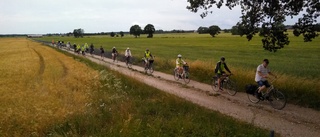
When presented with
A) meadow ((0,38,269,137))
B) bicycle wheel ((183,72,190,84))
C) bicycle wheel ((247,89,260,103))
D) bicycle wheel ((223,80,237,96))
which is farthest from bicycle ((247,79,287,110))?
bicycle wheel ((183,72,190,84))

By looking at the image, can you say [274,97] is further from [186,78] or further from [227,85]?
[186,78]

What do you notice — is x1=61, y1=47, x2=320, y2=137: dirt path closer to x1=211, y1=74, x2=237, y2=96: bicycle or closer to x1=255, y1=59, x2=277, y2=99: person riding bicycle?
x1=211, y1=74, x2=237, y2=96: bicycle

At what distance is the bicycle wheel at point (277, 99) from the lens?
37.0 feet

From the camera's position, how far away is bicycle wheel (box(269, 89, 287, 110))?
37.0ft

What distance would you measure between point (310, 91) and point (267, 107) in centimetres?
240

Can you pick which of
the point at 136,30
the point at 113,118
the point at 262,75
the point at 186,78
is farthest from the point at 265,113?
the point at 136,30

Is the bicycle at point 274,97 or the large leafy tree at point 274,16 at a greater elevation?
the large leafy tree at point 274,16

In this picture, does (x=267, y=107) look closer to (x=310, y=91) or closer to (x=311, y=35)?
(x=310, y=91)

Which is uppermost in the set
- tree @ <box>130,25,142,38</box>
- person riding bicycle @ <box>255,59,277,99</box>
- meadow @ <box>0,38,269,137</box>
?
person riding bicycle @ <box>255,59,277,99</box>

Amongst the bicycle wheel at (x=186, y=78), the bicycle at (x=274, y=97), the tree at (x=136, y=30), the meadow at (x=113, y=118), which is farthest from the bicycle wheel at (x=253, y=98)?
the tree at (x=136, y=30)

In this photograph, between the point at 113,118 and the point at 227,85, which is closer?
the point at 113,118

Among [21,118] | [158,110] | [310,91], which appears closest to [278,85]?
[310,91]

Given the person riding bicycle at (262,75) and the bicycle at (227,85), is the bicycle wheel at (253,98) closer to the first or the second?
the person riding bicycle at (262,75)

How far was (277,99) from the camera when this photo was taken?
1159cm
